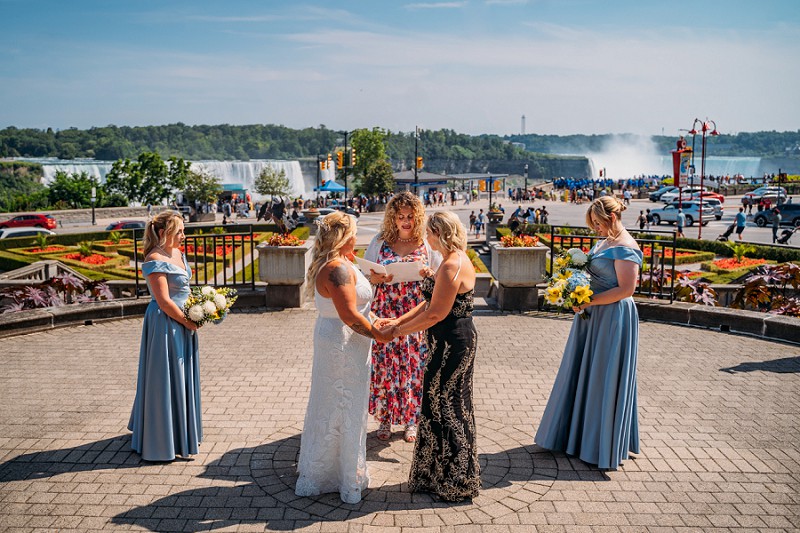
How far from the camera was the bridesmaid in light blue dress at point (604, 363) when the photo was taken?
5.57 meters

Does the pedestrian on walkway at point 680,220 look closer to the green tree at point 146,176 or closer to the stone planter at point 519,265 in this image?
the stone planter at point 519,265

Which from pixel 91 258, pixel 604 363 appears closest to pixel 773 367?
pixel 604 363

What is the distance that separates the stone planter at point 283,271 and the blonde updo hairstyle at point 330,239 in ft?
19.8

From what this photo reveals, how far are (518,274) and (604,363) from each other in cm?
546

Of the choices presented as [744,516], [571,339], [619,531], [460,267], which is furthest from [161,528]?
[744,516]

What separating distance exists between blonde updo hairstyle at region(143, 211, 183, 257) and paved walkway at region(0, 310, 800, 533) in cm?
182

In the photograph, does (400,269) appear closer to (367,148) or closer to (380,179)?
(380,179)

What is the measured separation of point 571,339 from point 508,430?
1144 millimetres

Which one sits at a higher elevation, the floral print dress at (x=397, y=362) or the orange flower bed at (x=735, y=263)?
the floral print dress at (x=397, y=362)

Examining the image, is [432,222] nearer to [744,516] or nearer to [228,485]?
[228,485]

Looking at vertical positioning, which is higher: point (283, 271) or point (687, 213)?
point (283, 271)

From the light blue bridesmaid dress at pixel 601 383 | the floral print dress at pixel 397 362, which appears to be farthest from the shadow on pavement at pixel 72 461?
the light blue bridesmaid dress at pixel 601 383

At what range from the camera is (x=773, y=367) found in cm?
829

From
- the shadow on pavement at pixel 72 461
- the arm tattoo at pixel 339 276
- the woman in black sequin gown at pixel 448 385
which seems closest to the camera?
the arm tattoo at pixel 339 276
